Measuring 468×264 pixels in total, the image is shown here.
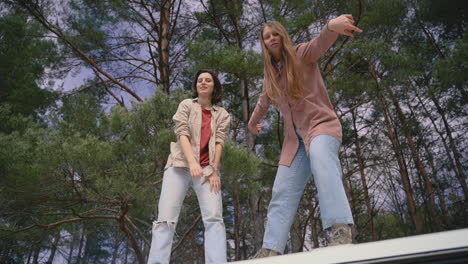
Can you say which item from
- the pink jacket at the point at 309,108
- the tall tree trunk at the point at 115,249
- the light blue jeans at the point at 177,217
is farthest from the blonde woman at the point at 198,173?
the tall tree trunk at the point at 115,249

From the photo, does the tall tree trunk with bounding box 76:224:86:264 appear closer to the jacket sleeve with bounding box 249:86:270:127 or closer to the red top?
the red top

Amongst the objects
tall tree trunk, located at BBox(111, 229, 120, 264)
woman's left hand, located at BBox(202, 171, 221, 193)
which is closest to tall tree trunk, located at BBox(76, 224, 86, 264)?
tall tree trunk, located at BBox(111, 229, 120, 264)

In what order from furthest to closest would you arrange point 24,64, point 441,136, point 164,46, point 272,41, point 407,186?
1. point 407,186
2. point 24,64
3. point 441,136
4. point 164,46
5. point 272,41

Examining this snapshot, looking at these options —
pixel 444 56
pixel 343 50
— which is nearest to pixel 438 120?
pixel 444 56

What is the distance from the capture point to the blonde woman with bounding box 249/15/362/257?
3.65 ft

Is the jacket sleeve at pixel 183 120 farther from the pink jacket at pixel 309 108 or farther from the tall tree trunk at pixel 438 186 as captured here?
the tall tree trunk at pixel 438 186

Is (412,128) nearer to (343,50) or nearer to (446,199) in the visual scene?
(446,199)

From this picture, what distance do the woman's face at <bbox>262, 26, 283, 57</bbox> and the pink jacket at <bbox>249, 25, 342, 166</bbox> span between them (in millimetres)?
72

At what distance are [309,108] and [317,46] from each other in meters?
0.21

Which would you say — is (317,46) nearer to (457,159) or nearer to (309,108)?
(309,108)

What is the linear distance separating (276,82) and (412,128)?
197 inches

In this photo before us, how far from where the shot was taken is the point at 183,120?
162 centimetres

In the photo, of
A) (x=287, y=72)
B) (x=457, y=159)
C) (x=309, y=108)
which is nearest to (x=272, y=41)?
(x=287, y=72)

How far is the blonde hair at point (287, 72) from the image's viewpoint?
4.23ft
